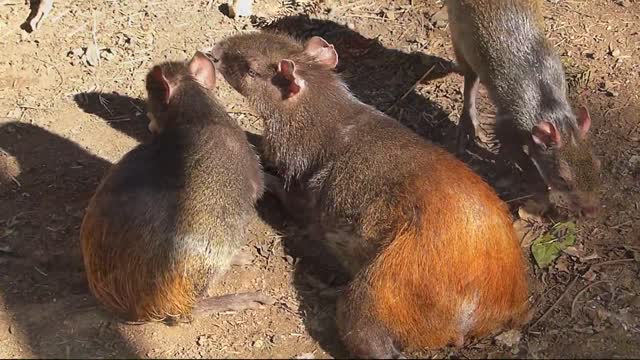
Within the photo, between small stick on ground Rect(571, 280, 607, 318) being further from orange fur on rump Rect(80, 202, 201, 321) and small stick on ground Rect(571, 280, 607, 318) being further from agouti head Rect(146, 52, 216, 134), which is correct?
agouti head Rect(146, 52, 216, 134)

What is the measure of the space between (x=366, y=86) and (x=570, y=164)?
2.00m

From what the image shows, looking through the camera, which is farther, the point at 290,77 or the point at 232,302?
the point at 290,77

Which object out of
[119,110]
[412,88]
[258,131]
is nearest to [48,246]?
[119,110]

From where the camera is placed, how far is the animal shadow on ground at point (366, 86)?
5.76m

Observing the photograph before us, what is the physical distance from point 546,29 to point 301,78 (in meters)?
2.73

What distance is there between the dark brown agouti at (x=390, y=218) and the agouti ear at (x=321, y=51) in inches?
5.7

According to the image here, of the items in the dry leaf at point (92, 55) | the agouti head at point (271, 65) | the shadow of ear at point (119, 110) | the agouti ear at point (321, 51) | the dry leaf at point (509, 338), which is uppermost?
the agouti ear at point (321, 51)

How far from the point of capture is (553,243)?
580cm

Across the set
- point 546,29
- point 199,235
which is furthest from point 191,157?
point 546,29

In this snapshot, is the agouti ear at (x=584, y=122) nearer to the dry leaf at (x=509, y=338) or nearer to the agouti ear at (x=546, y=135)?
the agouti ear at (x=546, y=135)

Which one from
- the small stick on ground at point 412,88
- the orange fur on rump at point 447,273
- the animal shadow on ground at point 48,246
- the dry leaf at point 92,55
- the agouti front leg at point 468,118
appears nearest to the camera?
the orange fur on rump at point 447,273

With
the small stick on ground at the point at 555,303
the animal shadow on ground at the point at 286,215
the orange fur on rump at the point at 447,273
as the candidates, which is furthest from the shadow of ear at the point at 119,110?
the small stick on ground at the point at 555,303

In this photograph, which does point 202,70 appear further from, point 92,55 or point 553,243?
point 553,243

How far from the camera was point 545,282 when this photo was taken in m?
5.50
